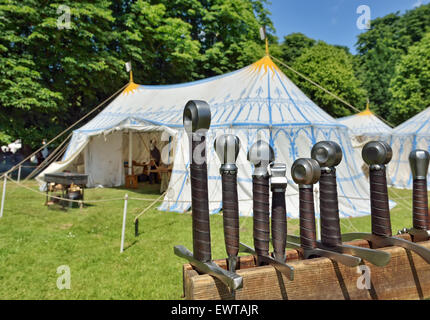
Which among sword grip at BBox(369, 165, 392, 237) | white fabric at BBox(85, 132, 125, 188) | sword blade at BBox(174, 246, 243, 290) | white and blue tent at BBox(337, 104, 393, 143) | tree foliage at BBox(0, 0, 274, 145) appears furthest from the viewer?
white and blue tent at BBox(337, 104, 393, 143)

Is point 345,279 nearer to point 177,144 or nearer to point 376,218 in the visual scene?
point 376,218

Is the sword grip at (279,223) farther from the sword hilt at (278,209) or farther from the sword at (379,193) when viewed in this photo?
the sword at (379,193)

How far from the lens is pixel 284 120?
7598 mm

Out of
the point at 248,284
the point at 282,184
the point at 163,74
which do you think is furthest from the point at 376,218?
the point at 163,74

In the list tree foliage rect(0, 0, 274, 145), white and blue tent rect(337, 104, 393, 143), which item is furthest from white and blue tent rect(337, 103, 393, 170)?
tree foliage rect(0, 0, 274, 145)

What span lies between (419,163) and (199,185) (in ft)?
3.56

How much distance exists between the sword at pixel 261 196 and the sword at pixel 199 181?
8.3 inches

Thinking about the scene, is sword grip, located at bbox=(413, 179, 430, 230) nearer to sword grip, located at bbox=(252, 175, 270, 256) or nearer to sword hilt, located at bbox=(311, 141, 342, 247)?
sword hilt, located at bbox=(311, 141, 342, 247)

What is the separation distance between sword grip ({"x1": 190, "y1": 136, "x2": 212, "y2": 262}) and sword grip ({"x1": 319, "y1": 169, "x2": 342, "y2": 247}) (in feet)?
1.70

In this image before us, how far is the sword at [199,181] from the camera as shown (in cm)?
105

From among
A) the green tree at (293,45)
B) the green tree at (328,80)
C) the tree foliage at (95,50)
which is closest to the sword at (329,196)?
the tree foliage at (95,50)

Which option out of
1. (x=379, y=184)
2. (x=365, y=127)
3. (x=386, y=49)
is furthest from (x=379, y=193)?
(x=386, y=49)

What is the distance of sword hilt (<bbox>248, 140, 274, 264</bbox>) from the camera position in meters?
1.16

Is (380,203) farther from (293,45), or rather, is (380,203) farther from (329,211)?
(293,45)
